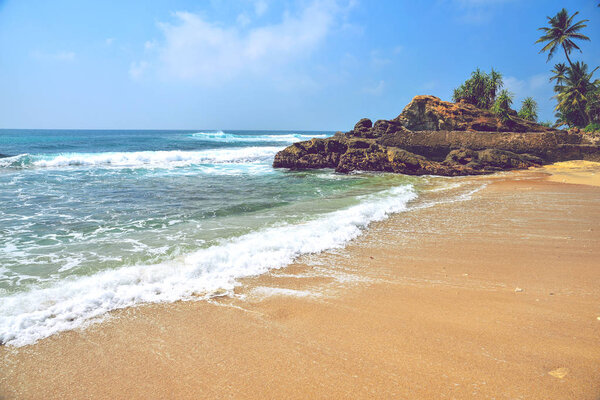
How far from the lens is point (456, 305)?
10.4 ft

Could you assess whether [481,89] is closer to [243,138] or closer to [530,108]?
[530,108]

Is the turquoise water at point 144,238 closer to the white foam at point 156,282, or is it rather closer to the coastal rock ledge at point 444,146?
the white foam at point 156,282

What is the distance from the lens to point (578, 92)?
95.5ft

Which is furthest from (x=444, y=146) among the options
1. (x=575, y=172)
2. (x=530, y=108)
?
(x=530, y=108)

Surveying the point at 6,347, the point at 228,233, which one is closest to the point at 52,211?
the point at 228,233

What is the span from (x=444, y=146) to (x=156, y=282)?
20.2 meters

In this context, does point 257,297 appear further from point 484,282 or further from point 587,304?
point 587,304

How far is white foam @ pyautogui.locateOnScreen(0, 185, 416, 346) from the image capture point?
289 centimetres

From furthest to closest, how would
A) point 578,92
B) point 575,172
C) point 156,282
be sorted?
point 578,92 → point 575,172 → point 156,282

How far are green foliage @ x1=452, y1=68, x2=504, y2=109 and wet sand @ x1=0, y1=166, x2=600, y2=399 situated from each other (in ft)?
98.5

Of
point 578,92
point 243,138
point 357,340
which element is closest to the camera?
point 357,340

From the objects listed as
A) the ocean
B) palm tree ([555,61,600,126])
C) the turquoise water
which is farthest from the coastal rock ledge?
palm tree ([555,61,600,126])

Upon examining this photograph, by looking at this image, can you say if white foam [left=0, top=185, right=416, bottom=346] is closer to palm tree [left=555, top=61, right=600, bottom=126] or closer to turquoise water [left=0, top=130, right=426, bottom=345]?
turquoise water [left=0, top=130, right=426, bottom=345]

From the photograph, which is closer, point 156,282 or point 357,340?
point 357,340
